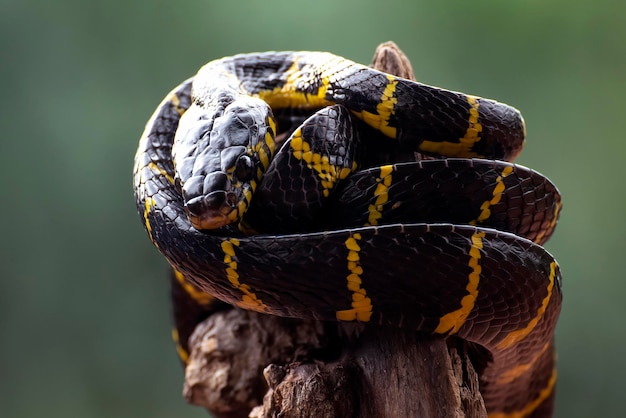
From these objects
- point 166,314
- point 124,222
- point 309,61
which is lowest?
point 166,314

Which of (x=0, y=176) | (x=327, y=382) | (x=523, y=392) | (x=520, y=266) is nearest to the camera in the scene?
(x=520, y=266)

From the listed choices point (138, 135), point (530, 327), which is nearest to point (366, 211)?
point (530, 327)

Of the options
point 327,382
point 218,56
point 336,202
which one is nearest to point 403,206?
point 336,202

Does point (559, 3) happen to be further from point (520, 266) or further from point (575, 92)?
point (520, 266)

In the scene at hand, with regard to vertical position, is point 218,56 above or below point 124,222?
above

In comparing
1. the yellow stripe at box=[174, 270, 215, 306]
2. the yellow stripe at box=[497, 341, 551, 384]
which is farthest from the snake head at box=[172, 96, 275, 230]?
the yellow stripe at box=[497, 341, 551, 384]

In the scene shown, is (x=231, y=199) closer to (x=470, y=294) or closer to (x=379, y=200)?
(x=379, y=200)
